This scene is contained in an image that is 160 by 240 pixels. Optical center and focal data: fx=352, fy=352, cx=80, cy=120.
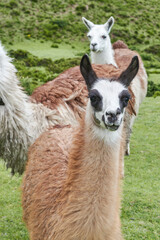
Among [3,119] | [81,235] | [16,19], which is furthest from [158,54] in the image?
[81,235]

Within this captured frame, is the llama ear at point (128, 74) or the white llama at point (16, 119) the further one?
the white llama at point (16, 119)

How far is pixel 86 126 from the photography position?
2.41 metres

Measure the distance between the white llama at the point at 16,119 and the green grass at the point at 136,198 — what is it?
70cm

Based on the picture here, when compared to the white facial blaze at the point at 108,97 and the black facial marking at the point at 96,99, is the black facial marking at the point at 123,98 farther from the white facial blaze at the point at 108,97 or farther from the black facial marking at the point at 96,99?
the black facial marking at the point at 96,99

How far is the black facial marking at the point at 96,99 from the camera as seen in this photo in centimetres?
228

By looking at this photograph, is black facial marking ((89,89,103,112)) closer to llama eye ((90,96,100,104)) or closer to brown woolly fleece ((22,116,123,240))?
llama eye ((90,96,100,104))

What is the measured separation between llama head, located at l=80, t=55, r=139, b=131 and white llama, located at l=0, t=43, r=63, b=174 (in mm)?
1328

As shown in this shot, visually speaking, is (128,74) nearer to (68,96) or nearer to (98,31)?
(68,96)

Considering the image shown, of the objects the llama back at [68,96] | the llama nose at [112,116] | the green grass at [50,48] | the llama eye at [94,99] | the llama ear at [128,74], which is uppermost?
the llama ear at [128,74]

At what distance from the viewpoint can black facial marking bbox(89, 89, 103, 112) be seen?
2.28 metres

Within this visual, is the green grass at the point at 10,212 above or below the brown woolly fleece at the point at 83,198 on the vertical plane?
below

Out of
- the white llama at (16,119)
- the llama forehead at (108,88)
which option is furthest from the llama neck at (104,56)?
the llama forehead at (108,88)

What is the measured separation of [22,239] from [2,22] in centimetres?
2033

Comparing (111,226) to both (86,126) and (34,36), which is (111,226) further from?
(34,36)
